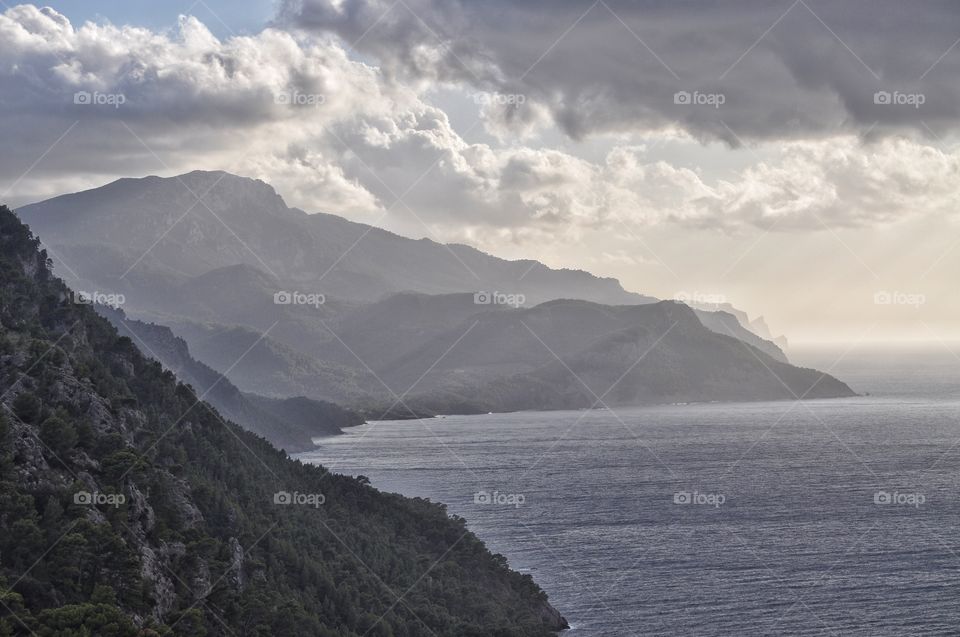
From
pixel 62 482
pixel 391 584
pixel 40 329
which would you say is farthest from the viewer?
pixel 391 584

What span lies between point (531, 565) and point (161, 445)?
177 feet

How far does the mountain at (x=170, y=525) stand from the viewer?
226 feet

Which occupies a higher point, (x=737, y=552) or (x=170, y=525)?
(x=170, y=525)

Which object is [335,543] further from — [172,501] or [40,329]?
[40,329]

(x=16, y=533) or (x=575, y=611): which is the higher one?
(x=16, y=533)

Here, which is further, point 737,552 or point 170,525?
point 737,552

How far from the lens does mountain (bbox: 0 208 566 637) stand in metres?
68.9

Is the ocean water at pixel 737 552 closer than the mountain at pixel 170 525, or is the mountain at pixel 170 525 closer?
the mountain at pixel 170 525

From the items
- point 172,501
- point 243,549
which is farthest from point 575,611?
point 172,501

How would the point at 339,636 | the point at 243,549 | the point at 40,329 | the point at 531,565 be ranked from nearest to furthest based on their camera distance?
the point at 339,636
the point at 243,549
the point at 40,329
the point at 531,565

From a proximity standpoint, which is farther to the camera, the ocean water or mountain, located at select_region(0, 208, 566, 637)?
the ocean water

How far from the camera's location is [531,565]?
440ft

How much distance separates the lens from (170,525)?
86438 millimetres

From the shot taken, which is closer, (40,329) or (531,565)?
(40,329)
